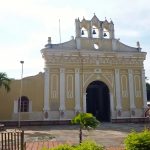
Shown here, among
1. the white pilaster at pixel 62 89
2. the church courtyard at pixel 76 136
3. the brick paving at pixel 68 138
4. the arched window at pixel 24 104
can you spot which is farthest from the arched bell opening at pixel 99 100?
the brick paving at pixel 68 138

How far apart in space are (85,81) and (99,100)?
12.3 feet

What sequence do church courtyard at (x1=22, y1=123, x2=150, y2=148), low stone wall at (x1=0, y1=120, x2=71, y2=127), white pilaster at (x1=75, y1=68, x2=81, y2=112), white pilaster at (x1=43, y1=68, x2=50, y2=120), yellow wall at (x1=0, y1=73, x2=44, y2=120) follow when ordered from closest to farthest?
1. church courtyard at (x1=22, y1=123, x2=150, y2=148)
2. low stone wall at (x1=0, y1=120, x2=71, y2=127)
3. yellow wall at (x1=0, y1=73, x2=44, y2=120)
4. white pilaster at (x1=43, y1=68, x2=50, y2=120)
5. white pilaster at (x1=75, y1=68, x2=81, y2=112)

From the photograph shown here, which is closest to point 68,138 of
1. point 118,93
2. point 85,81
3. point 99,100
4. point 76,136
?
point 76,136

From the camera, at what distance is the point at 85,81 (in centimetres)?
2677

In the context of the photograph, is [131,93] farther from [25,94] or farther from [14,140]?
[14,140]

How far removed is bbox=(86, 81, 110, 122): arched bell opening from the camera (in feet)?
91.6

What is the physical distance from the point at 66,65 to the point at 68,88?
2299 millimetres

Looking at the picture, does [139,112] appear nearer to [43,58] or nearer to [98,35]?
[98,35]

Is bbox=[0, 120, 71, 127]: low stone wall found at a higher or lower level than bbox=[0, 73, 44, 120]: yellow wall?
lower

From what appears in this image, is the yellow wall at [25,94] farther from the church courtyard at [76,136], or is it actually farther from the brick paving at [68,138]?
the brick paving at [68,138]

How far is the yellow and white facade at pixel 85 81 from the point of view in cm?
2536

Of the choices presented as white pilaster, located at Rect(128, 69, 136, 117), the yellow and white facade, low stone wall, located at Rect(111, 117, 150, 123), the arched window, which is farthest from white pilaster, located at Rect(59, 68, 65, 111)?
white pilaster, located at Rect(128, 69, 136, 117)

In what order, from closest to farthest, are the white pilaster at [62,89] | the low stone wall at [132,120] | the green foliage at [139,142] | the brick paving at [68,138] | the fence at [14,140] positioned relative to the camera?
the green foliage at [139,142] < the fence at [14,140] < the brick paving at [68,138] < the white pilaster at [62,89] < the low stone wall at [132,120]

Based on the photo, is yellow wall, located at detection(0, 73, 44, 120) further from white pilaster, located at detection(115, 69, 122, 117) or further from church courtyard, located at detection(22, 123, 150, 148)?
white pilaster, located at detection(115, 69, 122, 117)
